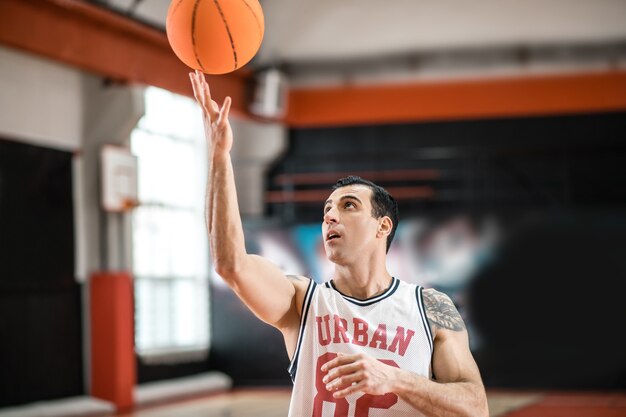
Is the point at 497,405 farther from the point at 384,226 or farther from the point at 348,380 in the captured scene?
the point at 348,380

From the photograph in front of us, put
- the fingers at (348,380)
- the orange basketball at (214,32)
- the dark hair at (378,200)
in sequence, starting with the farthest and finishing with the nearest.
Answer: the orange basketball at (214,32) → the dark hair at (378,200) → the fingers at (348,380)

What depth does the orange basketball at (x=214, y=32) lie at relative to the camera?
12.1ft

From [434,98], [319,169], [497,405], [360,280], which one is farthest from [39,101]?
[360,280]

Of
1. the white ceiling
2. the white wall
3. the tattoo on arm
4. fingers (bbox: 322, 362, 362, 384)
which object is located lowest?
fingers (bbox: 322, 362, 362, 384)

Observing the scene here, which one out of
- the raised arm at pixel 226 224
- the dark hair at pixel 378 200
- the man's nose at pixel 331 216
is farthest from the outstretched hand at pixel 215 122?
the dark hair at pixel 378 200

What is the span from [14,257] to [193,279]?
11.5ft

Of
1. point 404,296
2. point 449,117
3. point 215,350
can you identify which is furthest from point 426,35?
point 404,296

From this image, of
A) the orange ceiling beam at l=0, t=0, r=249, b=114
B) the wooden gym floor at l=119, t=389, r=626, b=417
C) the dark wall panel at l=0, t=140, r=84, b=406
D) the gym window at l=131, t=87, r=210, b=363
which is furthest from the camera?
the gym window at l=131, t=87, r=210, b=363

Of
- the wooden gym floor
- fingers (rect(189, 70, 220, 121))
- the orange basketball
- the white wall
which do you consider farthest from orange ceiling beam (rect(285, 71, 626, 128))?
fingers (rect(189, 70, 220, 121))

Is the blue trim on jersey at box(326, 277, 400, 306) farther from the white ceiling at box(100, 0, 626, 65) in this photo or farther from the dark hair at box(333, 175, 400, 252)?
the white ceiling at box(100, 0, 626, 65)

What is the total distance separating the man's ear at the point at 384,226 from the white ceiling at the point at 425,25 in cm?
871

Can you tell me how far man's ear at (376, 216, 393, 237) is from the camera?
323 centimetres

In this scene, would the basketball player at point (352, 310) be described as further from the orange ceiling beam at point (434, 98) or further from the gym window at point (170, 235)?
the gym window at point (170, 235)

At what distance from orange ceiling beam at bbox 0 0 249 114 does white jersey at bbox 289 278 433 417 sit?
17.9ft
